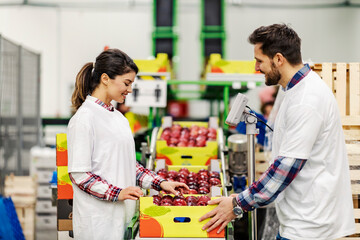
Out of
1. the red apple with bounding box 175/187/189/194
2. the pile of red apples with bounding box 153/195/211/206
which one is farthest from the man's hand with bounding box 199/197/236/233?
the red apple with bounding box 175/187/189/194

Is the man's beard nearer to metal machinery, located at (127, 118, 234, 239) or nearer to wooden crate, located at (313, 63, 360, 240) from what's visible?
metal machinery, located at (127, 118, 234, 239)

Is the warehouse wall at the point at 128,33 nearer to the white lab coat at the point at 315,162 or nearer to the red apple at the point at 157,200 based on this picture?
the red apple at the point at 157,200

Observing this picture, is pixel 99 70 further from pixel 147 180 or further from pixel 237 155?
pixel 237 155

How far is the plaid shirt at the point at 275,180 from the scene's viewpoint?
178cm

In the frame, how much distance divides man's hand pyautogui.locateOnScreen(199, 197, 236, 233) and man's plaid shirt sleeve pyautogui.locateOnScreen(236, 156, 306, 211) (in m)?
0.09

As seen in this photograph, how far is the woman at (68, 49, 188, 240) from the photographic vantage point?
204 cm

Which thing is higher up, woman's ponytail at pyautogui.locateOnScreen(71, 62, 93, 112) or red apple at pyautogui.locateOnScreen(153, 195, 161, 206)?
woman's ponytail at pyautogui.locateOnScreen(71, 62, 93, 112)

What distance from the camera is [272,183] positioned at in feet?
6.01

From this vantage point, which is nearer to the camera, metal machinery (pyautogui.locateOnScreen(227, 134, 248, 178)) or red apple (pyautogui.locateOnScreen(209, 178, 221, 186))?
red apple (pyautogui.locateOnScreen(209, 178, 221, 186))

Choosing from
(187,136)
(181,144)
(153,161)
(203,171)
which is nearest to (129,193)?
(203,171)

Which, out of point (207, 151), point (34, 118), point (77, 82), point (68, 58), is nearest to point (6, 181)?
point (34, 118)

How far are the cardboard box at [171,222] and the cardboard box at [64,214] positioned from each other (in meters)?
1.02

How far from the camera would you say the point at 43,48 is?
35.3ft

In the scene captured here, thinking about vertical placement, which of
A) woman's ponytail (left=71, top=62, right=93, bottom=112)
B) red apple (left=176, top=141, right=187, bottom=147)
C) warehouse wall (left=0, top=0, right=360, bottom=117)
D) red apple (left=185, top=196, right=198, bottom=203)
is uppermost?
warehouse wall (left=0, top=0, right=360, bottom=117)
